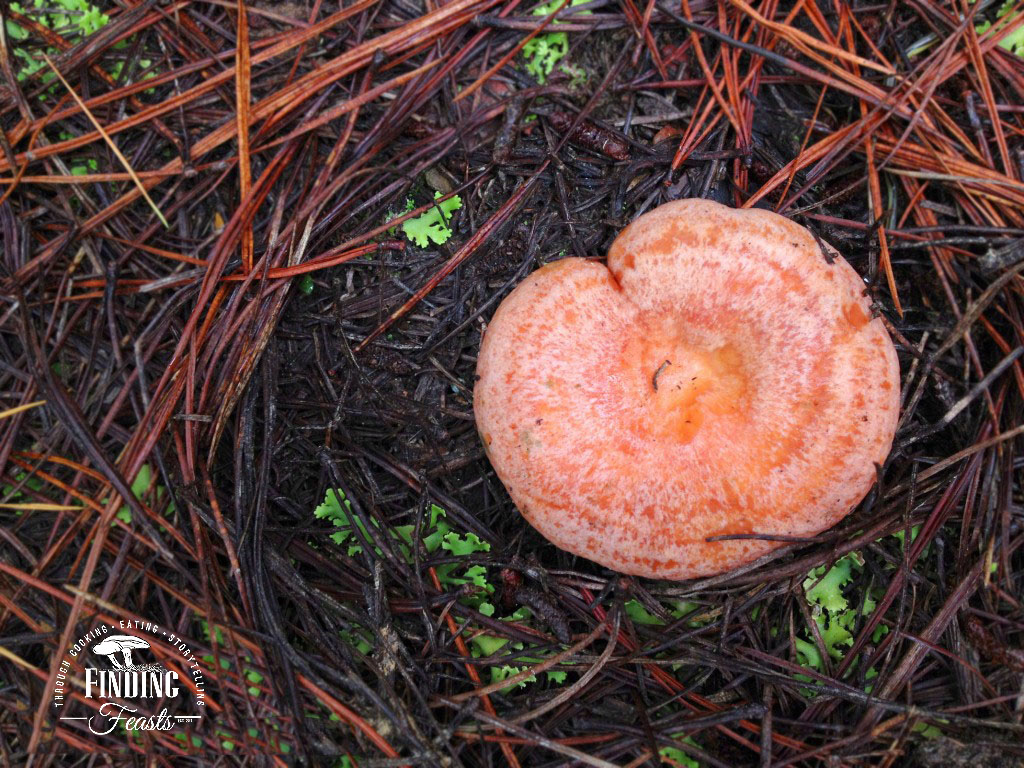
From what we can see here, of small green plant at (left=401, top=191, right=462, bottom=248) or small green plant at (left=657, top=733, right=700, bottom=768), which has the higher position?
small green plant at (left=401, top=191, right=462, bottom=248)

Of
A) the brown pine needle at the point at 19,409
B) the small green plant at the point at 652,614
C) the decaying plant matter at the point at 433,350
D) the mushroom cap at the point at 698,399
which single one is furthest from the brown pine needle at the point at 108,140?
the small green plant at the point at 652,614

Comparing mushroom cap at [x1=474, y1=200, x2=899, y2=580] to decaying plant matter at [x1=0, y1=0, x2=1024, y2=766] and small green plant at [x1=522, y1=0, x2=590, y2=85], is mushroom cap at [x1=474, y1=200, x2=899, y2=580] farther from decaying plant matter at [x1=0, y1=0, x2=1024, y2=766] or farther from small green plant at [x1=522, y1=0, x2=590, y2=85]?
small green plant at [x1=522, y1=0, x2=590, y2=85]

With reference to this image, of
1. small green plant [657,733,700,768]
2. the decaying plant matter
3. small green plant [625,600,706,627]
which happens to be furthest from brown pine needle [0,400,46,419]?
small green plant [657,733,700,768]

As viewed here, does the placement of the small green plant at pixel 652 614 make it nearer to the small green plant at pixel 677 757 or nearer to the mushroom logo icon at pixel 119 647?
the small green plant at pixel 677 757

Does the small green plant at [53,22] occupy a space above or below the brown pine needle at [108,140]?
above

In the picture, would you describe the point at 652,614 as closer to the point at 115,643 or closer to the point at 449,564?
the point at 449,564

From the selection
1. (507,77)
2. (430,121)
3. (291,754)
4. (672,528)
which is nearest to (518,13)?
(507,77)
